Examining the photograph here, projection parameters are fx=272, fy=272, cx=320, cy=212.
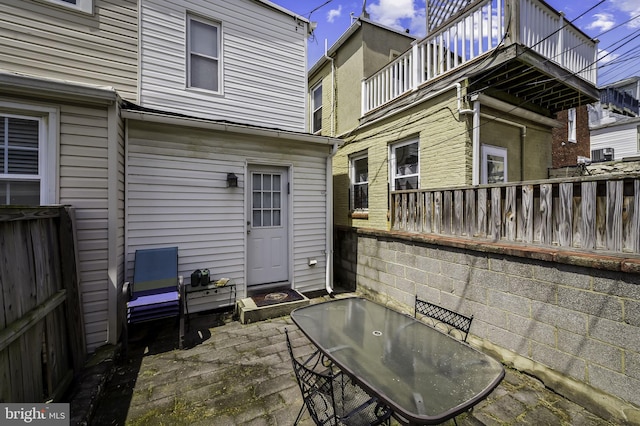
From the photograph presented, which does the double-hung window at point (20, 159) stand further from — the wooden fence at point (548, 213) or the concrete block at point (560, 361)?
the concrete block at point (560, 361)

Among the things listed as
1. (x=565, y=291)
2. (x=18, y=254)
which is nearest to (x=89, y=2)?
(x=18, y=254)

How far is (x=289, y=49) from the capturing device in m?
6.17

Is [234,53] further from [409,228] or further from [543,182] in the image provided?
[543,182]

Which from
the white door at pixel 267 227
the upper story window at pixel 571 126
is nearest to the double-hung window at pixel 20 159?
the white door at pixel 267 227

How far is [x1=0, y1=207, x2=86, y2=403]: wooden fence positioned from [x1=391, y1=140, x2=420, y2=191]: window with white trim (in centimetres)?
543

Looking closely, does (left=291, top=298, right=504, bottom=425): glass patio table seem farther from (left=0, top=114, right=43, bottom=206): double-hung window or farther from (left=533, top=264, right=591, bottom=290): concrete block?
(left=0, top=114, right=43, bottom=206): double-hung window

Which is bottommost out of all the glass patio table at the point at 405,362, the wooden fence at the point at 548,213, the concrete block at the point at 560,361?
the concrete block at the point at 560,361

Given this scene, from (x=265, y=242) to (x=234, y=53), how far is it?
12.8ft

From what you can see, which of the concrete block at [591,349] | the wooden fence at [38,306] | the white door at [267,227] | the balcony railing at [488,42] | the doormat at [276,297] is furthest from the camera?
the white door at [267,227]

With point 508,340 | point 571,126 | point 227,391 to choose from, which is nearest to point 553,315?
point 508,340

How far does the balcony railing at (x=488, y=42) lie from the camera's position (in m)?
4.22

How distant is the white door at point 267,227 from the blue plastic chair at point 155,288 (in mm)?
1365

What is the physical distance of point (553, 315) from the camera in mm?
2766

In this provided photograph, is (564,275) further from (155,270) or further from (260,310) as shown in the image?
(155,270)
